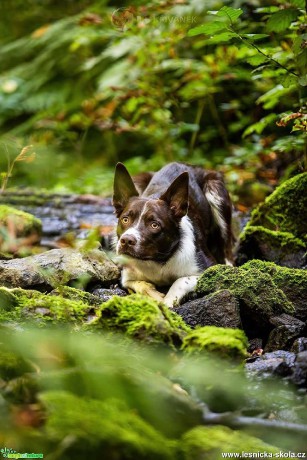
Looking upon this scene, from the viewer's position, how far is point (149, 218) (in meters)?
4.95

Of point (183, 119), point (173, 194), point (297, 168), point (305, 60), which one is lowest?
point (183, 119)

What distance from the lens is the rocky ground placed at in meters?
2.35

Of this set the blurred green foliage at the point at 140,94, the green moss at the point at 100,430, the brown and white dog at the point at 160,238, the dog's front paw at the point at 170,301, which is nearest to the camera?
the green moss at the point at 100,430

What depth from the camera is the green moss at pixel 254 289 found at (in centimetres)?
387

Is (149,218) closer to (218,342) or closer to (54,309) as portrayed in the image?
(54,309)

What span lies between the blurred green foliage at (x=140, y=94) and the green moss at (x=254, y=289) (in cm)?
247

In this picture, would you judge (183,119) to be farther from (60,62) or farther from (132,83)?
(60,62)

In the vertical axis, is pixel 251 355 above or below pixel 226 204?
above

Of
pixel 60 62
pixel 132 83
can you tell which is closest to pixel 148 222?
pixel 132 83

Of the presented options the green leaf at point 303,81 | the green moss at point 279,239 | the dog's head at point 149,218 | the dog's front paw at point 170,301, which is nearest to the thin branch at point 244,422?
the dog's front paw at point 170,301

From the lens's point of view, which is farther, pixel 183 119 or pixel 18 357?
pixel 183 119

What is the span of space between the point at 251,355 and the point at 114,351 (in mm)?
1112

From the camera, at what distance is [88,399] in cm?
247

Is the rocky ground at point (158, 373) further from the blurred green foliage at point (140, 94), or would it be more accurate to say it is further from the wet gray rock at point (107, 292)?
the blurred green foliage at point (140, 94)
